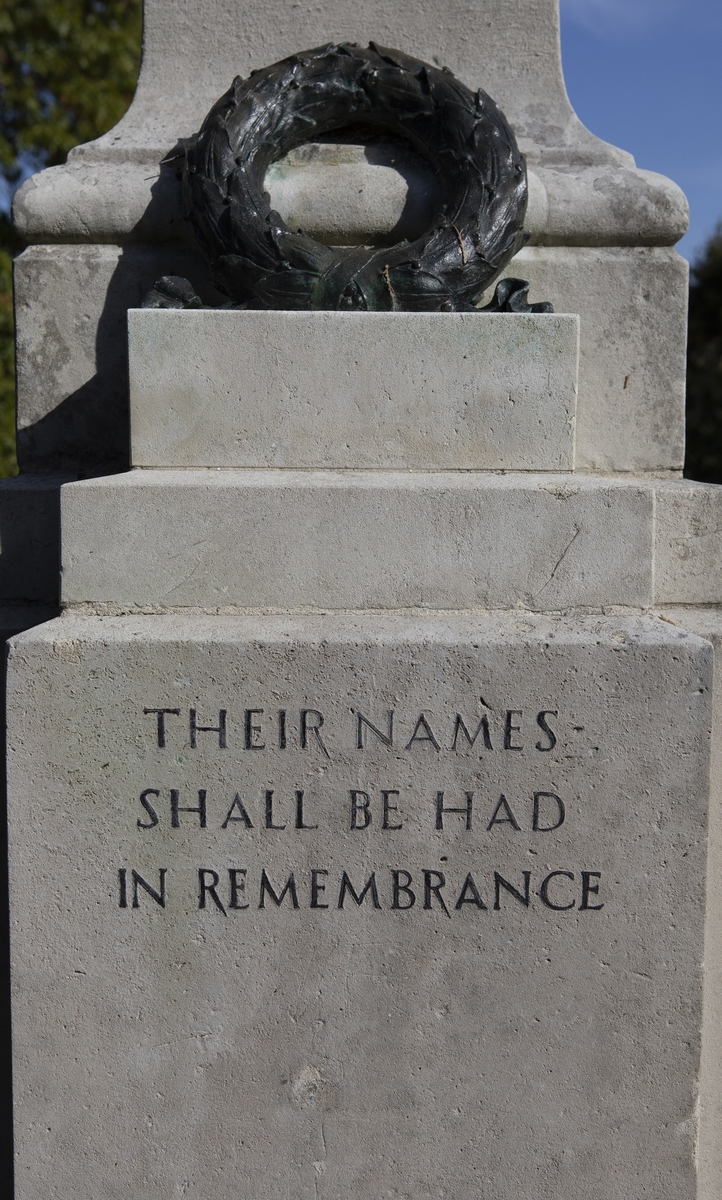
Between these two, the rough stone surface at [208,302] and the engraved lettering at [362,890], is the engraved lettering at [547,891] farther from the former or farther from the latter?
the rough stone surface at [208,302]

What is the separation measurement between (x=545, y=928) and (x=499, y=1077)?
1.25ft

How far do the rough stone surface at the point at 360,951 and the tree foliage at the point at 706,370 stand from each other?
1689 cm

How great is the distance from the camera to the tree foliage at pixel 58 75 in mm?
12336

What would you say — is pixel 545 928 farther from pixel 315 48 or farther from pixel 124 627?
pixel 315 48

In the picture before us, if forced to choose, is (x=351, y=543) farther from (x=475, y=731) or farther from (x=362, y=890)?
(x=362, y=890)

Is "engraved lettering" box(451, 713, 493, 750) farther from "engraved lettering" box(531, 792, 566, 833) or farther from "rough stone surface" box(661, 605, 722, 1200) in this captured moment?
"rough stone surface" box(661, 605, 722, 1200)

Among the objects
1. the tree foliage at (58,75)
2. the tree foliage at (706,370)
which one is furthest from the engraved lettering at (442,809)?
the tree foliage at (706,370)

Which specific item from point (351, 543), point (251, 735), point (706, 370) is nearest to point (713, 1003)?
point (251, 735)

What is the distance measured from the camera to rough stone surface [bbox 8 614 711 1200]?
8.59 feet

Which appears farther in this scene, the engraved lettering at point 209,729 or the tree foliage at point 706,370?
the tree foliage at point 706,370

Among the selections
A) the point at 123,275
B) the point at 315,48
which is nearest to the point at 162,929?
the point at 123,275

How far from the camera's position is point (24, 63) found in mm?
12594

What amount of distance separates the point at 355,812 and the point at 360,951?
344 mm

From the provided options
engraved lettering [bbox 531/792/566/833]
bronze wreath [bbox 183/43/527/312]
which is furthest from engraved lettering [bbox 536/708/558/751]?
bronze wreath [bbox 183/43/527/312]
